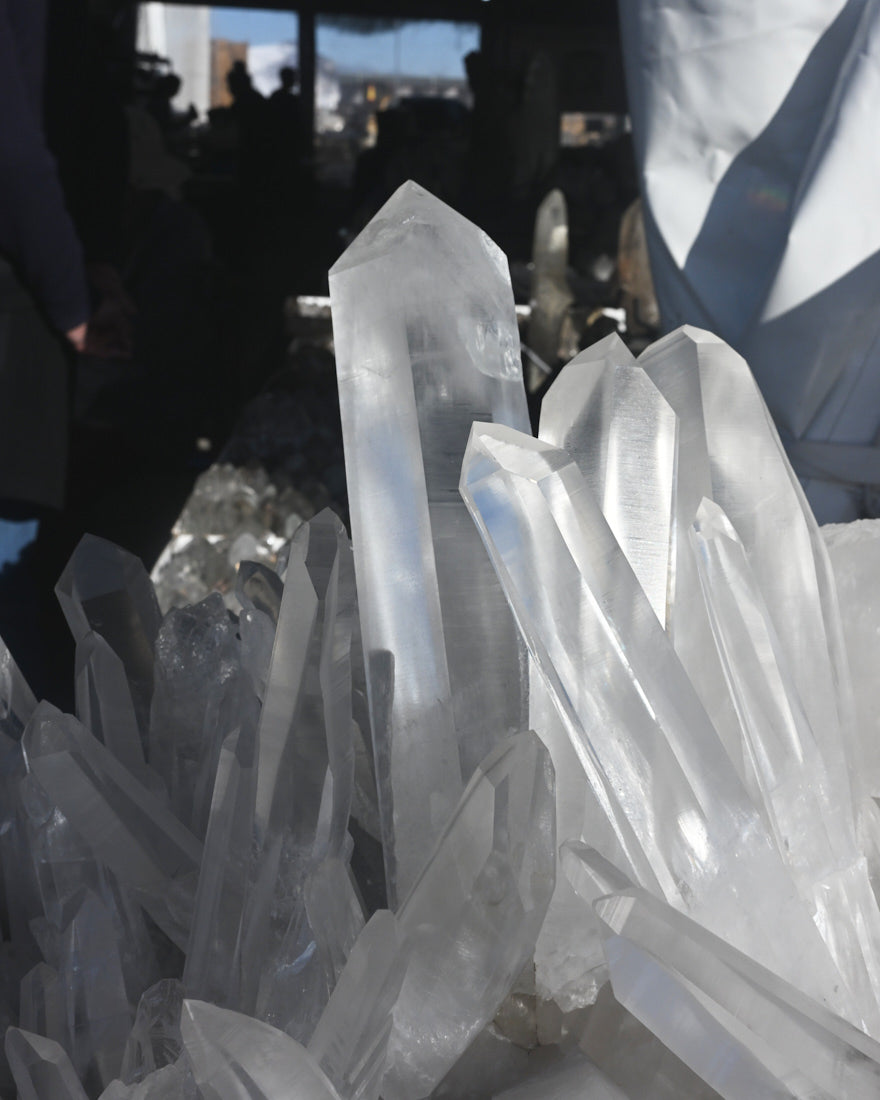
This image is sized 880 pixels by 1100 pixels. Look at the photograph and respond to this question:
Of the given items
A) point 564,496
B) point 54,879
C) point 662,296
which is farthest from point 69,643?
point 564,496

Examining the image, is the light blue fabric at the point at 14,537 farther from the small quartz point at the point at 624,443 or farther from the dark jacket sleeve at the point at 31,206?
the small quartz point at the point at 624,443

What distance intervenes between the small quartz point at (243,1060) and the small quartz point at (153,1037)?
0.20 feet

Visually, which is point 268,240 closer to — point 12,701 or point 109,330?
point 109,330

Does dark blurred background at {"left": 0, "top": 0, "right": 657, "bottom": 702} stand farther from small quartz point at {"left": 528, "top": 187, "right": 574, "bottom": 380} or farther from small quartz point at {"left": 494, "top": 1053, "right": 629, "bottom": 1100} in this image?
small quartz point at {"left": 494, "top": 1053, "right": 629, "bottom": 1100}

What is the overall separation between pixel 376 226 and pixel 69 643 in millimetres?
2063

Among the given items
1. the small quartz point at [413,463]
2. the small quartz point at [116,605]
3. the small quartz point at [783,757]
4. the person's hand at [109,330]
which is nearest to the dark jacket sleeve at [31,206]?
the person's hand at [109,330]

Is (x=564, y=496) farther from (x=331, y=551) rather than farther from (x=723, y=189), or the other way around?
(x=723, y=189)

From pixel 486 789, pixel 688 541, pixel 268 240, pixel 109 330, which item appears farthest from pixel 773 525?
pixel 268 240

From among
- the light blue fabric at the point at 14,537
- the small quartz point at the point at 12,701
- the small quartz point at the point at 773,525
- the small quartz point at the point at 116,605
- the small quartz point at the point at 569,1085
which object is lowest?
the light blue fabric at the point at 14,537

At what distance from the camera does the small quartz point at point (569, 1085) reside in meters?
0.31

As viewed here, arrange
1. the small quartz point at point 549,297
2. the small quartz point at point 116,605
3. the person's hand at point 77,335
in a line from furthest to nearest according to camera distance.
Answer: the small quartz point at point 549,297 → the person's hand at point 77,335 → the small quartz point at point 116,605

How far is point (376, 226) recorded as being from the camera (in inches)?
14.6

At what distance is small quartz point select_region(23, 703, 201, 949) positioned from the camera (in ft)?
1.21

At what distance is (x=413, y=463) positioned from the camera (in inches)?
14.5
